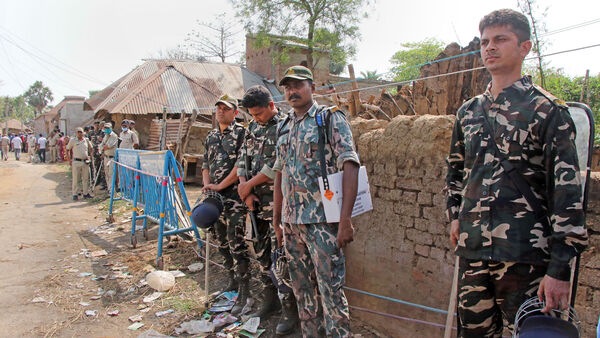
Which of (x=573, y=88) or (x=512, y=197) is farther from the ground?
(x=573, y=88)

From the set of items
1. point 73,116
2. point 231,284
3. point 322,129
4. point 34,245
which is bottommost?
point 34,245

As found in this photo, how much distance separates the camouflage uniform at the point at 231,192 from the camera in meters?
4.05

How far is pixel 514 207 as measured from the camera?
5.74 feet

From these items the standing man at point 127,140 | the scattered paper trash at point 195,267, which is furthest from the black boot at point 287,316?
the standing man at point 127,140

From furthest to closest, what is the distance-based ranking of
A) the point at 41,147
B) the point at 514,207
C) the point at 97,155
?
the point at 41,147 → the point at 97,155 → the point at 514,207

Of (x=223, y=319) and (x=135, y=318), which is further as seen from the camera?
(x=135, y=318)

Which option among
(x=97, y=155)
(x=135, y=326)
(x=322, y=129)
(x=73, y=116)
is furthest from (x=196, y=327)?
(x=73, y=116)

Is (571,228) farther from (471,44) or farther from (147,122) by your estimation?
(147,122)

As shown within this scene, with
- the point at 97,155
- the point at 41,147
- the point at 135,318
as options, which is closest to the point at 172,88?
the point at 97,155

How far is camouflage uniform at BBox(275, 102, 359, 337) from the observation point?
260 cm

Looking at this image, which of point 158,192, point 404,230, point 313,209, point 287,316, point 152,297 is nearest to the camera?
A: point 313,209

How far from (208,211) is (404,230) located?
→ 5.86 feet

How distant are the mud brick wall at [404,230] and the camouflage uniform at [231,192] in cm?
105

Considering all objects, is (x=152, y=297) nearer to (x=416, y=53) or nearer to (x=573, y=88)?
(x=573, y=88)
